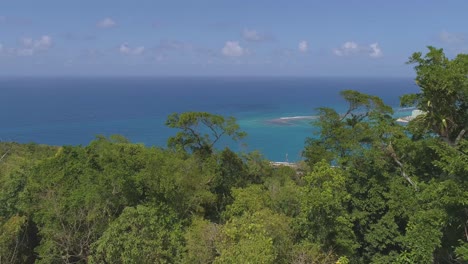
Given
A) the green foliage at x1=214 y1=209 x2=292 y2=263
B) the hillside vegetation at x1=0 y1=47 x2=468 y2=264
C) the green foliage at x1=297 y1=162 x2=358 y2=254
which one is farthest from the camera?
the green foliage at x1=297 y1=162 x2=358 y2=254

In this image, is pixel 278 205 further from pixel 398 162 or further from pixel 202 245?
pixel 398 162

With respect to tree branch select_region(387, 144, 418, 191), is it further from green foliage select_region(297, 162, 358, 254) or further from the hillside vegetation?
green foliage select_region(297, 162, 358, 254)

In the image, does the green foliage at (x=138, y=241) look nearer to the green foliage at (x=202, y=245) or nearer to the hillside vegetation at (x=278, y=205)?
the hillside vegetation at (x=278, y=205)

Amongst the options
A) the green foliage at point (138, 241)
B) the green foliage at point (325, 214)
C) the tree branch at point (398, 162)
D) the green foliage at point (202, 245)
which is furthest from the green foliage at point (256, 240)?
the tree branch at point (398, 162)

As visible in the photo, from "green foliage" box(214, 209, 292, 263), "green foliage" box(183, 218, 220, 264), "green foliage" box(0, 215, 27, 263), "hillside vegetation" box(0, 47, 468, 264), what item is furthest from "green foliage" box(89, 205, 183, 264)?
"green foliage" box(0, 215, 27, 263)

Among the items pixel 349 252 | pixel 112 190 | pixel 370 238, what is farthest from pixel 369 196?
pixel 112 190

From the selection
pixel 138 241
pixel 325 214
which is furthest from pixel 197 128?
pixel 325 214
